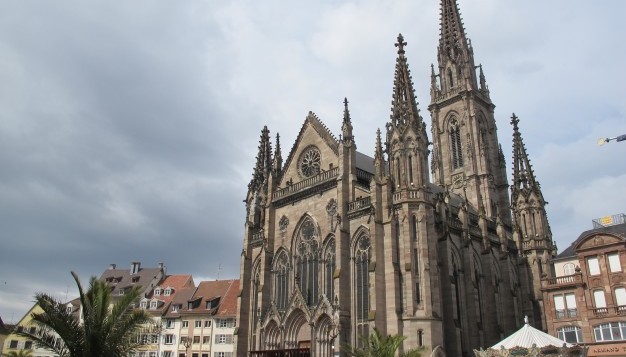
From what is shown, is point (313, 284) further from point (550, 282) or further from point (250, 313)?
point (550, 282)

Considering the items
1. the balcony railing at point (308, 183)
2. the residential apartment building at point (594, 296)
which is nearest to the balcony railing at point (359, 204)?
the balcony railing at point (308, 183)

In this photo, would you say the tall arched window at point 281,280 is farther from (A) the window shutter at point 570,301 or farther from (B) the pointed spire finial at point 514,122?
(B) the pointed spire finial at point 514,122

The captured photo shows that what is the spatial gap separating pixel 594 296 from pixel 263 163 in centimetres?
3307

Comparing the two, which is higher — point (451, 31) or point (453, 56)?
point (451, 31)

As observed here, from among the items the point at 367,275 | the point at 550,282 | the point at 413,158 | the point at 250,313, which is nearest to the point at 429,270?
the point at 367,275

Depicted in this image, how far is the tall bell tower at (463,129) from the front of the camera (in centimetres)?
6256

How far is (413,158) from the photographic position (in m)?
41.3

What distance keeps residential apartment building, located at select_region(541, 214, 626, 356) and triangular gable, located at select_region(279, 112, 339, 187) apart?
2093cm

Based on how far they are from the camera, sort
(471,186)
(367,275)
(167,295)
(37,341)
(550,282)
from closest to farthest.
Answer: (37,341) < (367,275) < (550,282) < (471,186) < (167,295)

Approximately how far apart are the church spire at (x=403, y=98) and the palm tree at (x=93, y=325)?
27.5 meters

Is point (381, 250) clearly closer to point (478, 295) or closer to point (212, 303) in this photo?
point (478, 295)

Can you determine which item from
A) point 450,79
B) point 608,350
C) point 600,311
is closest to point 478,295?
point 600,311

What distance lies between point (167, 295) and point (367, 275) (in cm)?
3996

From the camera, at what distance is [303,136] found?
50500 millimetres
